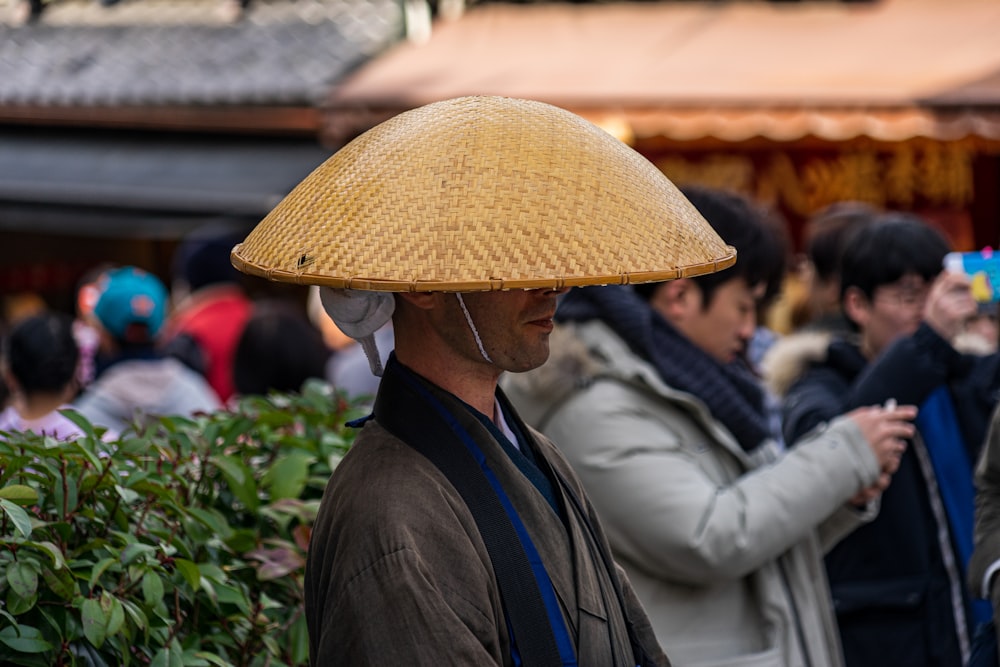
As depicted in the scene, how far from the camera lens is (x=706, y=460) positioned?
2977mm

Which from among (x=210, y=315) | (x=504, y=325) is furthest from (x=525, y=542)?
(x=210, y=315)

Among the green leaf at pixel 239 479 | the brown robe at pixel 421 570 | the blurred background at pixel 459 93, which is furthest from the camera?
the blurred background at pixel 459 93

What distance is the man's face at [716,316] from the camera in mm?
3092

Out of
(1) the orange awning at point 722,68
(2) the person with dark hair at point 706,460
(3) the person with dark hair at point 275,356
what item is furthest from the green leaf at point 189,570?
(1) the orange awning at point 722,68

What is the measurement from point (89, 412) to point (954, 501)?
2.90 metres

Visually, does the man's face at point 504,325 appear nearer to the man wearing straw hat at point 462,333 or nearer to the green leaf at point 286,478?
the man wearing straw hat at point 462,333

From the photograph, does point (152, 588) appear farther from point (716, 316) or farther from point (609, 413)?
point (716, 316)

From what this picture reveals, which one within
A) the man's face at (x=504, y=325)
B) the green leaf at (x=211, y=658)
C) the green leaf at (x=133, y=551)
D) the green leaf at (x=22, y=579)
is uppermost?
the man's face at (x=504, y=325)

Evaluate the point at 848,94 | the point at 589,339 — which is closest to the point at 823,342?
the point at 589,339

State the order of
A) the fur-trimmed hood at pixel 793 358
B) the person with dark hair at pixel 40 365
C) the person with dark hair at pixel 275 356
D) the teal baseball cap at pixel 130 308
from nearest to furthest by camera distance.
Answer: the fur-trimmed hood at pixel 793 358 < the person with dark hair at pixel 40 365 < the teal baseball cap at pixel 130 308 < the person with dark hair at pixel 275 356

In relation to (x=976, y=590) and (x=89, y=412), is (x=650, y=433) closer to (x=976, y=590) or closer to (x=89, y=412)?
(x=976, y=590)

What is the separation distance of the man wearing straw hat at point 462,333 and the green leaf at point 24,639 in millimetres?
419

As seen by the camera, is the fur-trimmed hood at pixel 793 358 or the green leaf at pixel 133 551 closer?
the green leaf at pixel 133 551

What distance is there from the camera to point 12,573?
201 centimetres
